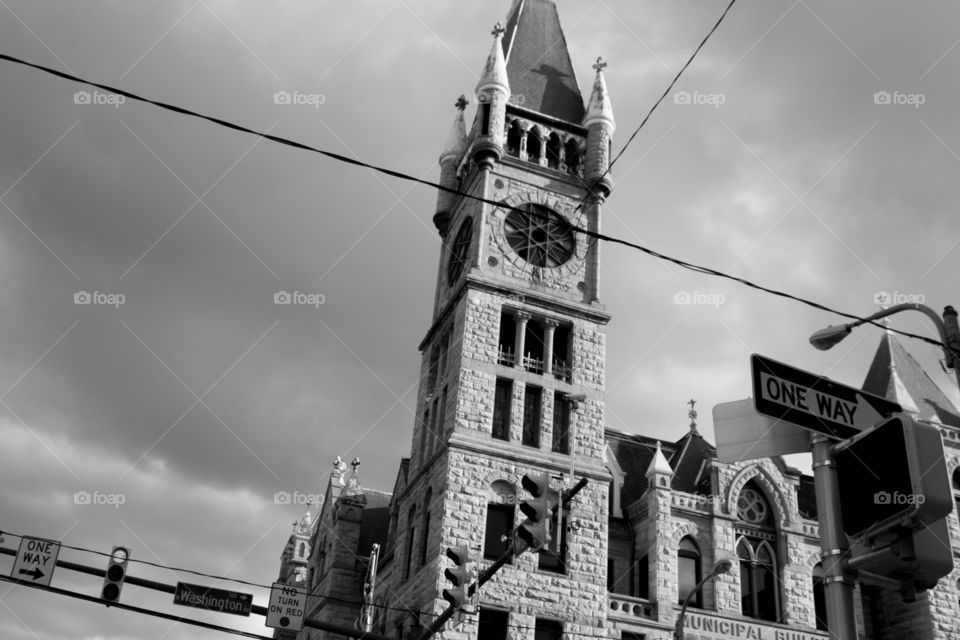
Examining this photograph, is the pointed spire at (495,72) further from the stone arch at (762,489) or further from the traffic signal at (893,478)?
the traffic signal at (893,478)

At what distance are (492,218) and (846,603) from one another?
112 ft

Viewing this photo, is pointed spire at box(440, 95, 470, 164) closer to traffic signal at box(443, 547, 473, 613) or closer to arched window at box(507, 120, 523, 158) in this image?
arched window at box(507, 120, 523, 158)

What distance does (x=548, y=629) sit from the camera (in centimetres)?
3106

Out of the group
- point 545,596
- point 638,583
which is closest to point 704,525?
point 638,583

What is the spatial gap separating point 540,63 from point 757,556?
2518cm

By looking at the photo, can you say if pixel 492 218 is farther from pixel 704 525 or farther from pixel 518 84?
pixel 704 525

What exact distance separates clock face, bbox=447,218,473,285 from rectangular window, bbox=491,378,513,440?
6517 millimetres

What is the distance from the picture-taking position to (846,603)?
4.77 meters

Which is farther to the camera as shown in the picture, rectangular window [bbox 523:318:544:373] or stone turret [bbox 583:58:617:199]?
stone turret [bbox 583:58:617:199]

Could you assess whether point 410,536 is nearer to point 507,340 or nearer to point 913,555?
point 507,340

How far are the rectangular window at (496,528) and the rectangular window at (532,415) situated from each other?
3.02 meters

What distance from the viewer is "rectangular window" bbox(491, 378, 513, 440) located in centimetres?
3462

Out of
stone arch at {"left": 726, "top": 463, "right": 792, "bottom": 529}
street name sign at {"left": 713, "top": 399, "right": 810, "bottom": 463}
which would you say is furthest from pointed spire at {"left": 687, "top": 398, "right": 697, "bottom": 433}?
street name sign at {"left": 713, "top": 399, "right": 810, "bottom": 463}

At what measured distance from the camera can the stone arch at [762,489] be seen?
35.6 metres
